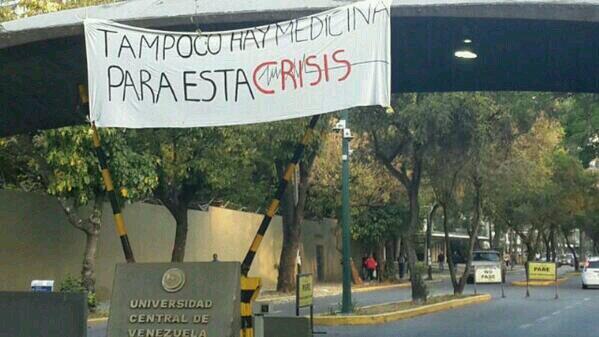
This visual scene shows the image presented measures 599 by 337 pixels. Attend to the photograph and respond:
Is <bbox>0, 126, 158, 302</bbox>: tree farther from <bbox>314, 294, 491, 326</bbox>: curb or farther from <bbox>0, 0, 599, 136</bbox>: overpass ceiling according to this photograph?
<bbox>0, 0, 599, 136</bbox>: overpass ceiling

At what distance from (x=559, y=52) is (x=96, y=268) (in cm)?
2060

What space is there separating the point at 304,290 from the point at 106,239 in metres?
14.3

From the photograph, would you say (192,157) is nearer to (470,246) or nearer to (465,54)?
(470,246)

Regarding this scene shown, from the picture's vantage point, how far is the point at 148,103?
10.1 meters

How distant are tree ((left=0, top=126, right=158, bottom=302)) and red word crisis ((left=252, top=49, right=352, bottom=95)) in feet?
40.3

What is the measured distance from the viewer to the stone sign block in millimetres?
9438

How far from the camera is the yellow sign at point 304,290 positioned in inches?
685

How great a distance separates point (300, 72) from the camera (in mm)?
9586

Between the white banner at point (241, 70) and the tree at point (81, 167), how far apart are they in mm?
11451

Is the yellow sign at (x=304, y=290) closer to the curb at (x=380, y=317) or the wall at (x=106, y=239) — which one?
the curb at (x=380, y=317)

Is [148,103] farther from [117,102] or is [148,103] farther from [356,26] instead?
[356,26]

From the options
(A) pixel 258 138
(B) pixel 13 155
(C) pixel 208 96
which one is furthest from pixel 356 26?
(A) pixel 258 138

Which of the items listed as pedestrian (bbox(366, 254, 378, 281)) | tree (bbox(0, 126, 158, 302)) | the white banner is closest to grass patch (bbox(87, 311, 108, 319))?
tree (bbox(0, 126, 158, 302))

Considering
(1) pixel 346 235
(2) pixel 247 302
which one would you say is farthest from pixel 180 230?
(2) pixel 247 302
